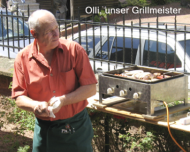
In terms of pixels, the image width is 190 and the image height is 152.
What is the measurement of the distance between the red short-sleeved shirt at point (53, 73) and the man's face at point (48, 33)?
4.3 inches

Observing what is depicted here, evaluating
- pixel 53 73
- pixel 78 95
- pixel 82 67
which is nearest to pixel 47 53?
pixel 53 73

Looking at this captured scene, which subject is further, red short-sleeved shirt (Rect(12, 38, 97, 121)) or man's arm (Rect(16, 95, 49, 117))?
red short-sleeved shirt (Rect(12, 38, 97, 121))

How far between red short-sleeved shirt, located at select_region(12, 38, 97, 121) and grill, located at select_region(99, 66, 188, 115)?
22.9 inches

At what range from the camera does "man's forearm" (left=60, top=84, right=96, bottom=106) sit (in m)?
2.35

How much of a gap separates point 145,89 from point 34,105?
1.04 meters

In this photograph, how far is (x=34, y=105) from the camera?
234 cm

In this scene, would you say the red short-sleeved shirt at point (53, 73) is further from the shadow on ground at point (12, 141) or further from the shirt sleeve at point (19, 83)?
the shadow on ground at point (12, 141)

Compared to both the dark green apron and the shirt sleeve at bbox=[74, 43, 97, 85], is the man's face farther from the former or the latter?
the dark green apron

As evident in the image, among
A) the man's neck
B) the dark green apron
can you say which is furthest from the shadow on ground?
the man's neck

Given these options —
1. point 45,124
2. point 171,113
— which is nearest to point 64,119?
point 45,124

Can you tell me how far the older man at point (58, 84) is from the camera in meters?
2.44

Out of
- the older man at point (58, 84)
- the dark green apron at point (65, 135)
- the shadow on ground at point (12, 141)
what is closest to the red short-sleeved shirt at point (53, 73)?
the older man at point (58, 84)

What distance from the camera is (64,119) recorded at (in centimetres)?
254

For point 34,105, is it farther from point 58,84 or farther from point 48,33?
point 48,33
